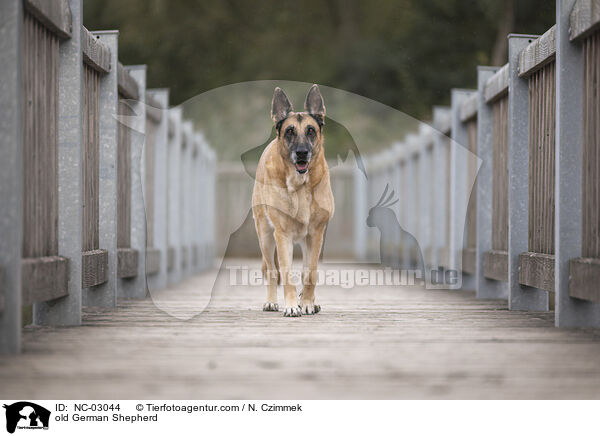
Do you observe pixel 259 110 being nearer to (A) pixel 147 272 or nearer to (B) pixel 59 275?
(A) pixel 147 272

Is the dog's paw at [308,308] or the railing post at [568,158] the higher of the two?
the railing post at [568,158]

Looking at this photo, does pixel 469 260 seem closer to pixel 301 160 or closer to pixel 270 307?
pixel 270 307

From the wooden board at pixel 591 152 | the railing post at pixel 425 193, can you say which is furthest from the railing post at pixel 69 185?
the railing post at pixel 425 193

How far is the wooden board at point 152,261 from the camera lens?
19.3 ft

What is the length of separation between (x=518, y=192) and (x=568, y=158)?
91cm

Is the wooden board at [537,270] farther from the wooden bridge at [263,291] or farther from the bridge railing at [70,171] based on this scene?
the bridge railing at [70,171]

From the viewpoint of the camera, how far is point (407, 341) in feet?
10.8

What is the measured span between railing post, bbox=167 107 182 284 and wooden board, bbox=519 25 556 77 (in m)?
3.74

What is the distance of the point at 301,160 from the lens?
4.20m

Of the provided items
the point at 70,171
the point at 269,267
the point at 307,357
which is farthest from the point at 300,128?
the point at 307,357

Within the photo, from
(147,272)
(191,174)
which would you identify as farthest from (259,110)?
(147,272)

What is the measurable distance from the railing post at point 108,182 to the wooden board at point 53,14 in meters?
1.02
